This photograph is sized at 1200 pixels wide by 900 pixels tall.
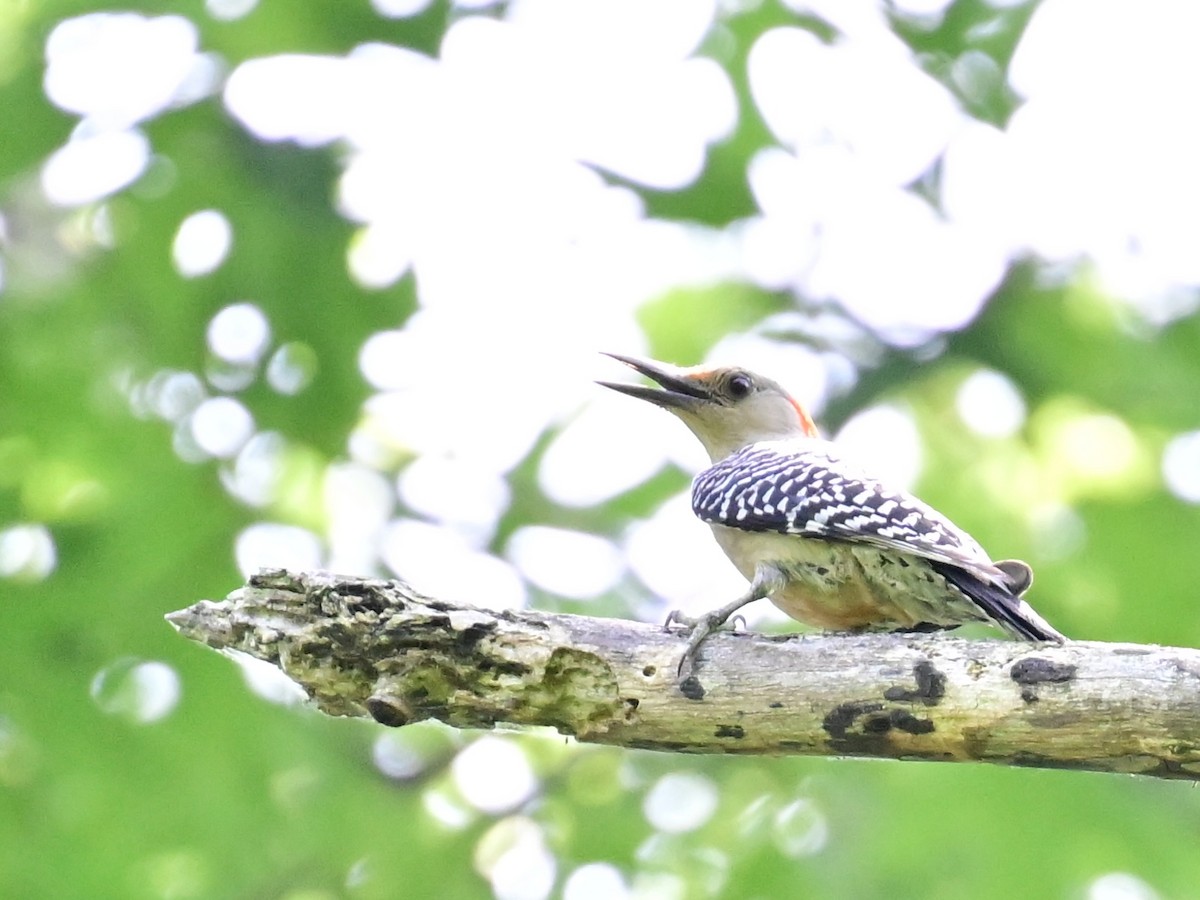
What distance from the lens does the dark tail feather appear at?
431 cm

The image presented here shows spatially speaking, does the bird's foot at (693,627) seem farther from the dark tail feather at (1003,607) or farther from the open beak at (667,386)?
the open beak at (667,386)

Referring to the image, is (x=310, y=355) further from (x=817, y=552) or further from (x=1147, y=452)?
(x=1147, y=452)

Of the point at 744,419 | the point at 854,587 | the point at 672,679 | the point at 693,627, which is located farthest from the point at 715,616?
the point at 744,419

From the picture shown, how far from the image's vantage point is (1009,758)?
3.89 metres

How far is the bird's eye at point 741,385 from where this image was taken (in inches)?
279

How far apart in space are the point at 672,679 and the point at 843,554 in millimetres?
1313

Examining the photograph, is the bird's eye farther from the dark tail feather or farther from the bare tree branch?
the bare tree branch

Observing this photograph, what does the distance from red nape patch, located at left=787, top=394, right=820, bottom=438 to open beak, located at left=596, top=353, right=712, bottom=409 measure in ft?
1.47

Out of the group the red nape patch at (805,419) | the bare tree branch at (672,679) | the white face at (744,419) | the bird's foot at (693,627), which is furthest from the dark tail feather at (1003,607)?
the red nape patch at (805,419)

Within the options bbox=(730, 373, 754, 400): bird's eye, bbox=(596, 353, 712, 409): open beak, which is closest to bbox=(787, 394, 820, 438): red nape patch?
bbox=(730, 373, 754, 400): bird's eye

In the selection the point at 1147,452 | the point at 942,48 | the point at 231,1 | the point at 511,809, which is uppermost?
the point at 942,48

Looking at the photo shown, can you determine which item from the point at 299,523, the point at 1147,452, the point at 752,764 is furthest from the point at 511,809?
the point at 1147,452

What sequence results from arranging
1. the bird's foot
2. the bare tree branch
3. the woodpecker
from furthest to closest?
the woodpecker < the bird's foot < the bare tree branch

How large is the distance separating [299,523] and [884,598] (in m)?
3.70
